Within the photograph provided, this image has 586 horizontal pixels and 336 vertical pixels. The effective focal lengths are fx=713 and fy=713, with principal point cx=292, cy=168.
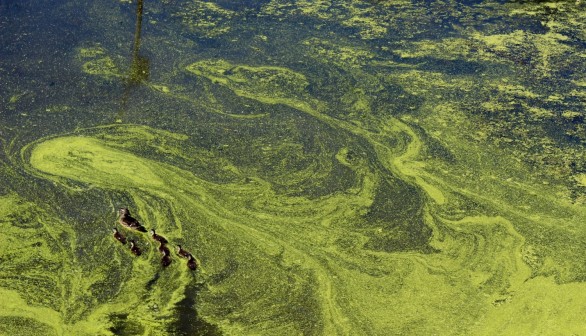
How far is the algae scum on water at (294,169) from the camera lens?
124 inches

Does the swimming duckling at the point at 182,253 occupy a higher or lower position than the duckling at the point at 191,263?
higher

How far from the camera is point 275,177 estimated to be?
389 cm

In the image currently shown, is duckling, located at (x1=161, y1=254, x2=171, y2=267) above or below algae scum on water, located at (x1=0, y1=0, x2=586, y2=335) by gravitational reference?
below

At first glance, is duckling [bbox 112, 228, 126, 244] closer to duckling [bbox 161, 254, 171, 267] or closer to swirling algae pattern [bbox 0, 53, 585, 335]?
swirling algae pattern [bbox 0, 53, 585, 335]

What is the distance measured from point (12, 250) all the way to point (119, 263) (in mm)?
511

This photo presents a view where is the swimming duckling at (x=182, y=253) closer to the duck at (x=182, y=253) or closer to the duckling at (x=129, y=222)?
the duck at (x=182, y=253)

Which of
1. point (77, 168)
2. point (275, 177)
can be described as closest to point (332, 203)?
point (275, 177)

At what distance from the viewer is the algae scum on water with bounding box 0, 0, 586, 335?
3.14 meters

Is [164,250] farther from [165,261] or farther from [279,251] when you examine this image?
[279,251]

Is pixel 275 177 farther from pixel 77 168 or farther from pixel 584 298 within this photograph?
pixel 584 298

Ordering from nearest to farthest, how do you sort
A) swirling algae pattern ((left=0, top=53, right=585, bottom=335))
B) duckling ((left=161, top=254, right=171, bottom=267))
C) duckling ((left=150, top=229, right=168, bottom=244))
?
swirling algae pattern ((left=0, top=53, right=585, bottom=335))
duckling ((left=161, top=254, right=171, bottom=267))
duckling ((left=150, top=229, right=168, bottom=244))

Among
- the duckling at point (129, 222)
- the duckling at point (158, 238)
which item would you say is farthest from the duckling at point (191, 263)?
the duckling at point (129, 222)

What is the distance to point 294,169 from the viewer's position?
3963mm

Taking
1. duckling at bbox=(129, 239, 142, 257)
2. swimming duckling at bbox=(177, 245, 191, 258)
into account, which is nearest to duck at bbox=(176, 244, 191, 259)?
swimming duckling at bbox=(177, 245, 191, 258)
